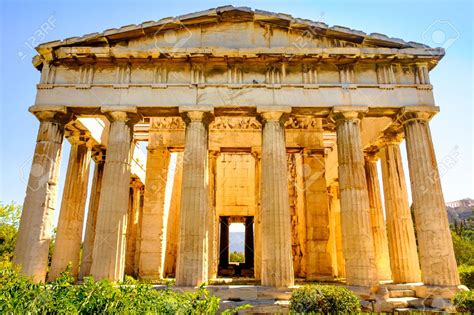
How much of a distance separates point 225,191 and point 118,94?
11187 mm

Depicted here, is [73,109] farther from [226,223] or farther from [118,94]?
[226,223]

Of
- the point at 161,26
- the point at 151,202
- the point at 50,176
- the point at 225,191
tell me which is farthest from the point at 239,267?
the point at 161,26

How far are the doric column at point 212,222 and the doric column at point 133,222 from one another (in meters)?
6.69

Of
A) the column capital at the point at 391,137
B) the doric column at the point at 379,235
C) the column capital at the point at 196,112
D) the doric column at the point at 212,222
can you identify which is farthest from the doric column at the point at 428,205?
the doric column at the point at 212,222

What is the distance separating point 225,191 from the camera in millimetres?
24406

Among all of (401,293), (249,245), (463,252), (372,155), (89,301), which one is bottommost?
(401,293)

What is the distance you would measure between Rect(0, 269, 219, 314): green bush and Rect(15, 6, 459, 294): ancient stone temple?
26.8 feet

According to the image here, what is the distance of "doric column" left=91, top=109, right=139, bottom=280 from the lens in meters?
13.6

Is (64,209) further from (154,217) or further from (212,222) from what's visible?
(212,222)

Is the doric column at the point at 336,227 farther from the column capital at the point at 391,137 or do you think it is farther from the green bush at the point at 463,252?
the green bush at the point at 463,252

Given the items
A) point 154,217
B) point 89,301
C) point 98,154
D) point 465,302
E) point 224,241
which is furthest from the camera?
point 224,241

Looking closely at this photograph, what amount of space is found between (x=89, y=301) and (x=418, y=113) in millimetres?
14986

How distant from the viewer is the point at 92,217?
63.3 feet

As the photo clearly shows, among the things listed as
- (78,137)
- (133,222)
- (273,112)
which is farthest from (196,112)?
(133,222)
